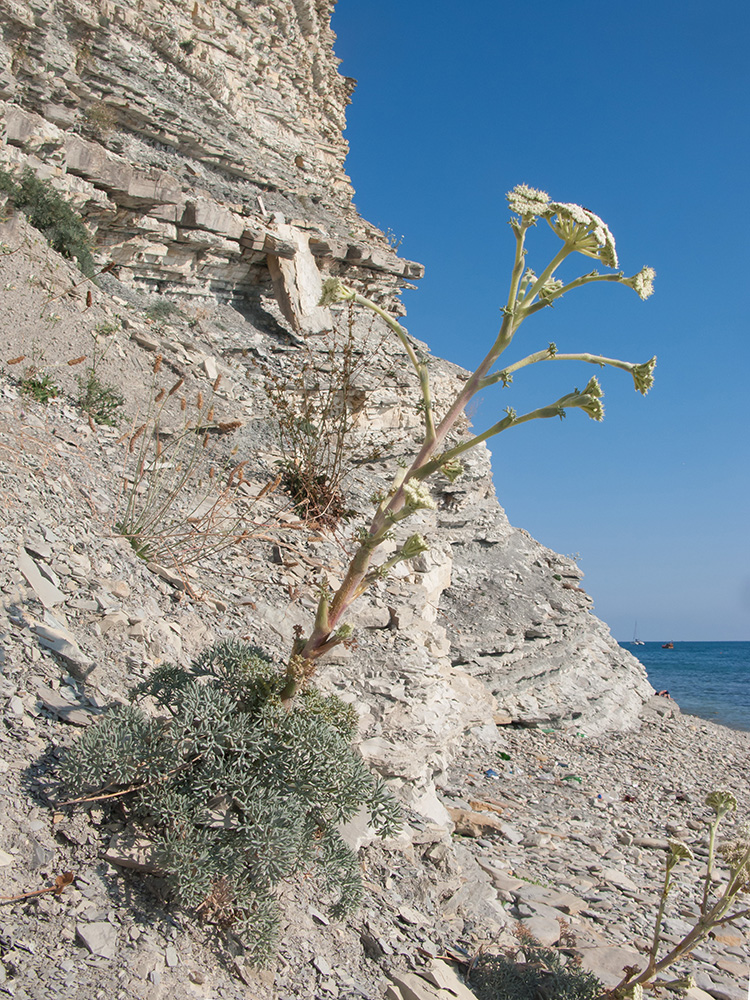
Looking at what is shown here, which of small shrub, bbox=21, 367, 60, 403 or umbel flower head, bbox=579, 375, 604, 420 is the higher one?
umbel flower head, bbox=579, 375, 604, 420

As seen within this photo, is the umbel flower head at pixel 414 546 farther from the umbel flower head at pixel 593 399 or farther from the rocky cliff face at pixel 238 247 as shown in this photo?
the rocky cliff face at pixel 238 247

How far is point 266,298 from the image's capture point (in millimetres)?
12539

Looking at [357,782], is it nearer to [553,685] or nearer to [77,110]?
[553,685]

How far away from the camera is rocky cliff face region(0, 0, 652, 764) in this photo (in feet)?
33.2

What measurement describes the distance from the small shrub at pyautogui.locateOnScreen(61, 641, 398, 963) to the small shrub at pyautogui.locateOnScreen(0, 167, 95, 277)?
877 centimetres

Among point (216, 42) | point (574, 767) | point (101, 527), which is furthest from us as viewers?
point (216, 42)

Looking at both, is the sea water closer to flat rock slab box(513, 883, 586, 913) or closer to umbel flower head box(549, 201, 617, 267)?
flat rock slab box(513, 883, 586, 913)

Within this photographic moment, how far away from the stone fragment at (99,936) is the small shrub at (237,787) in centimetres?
25

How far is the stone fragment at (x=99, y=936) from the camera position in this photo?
2.36m

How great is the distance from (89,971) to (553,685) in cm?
924

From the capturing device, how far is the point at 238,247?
12094 millimetres

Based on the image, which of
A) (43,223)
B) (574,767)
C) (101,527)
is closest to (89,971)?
(101,527)

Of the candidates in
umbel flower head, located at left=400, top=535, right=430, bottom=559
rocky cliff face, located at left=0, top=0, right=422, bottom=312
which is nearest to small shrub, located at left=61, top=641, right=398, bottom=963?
umbel flower head, located at left=400, top=535, right=430, bottom=559

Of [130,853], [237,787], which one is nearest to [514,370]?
[237,787]
